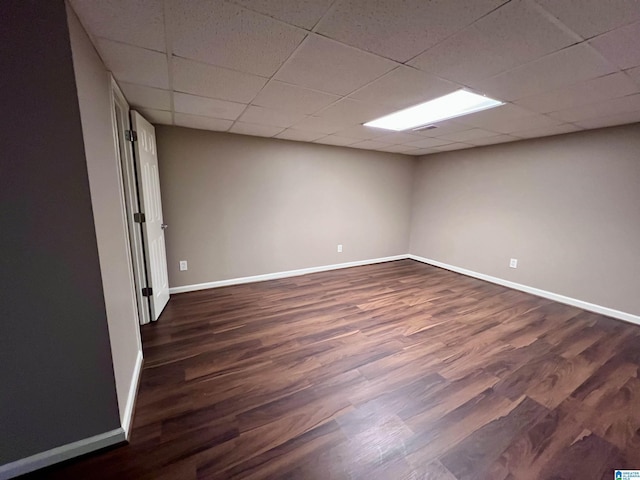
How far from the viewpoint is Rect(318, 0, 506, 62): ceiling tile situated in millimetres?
1059

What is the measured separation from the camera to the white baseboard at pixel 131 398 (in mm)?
1415

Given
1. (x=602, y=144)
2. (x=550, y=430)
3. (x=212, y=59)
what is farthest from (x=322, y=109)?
(x=602, y=144)

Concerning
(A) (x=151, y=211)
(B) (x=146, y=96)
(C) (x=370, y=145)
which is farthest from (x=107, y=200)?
(C) (x=370, y=145)

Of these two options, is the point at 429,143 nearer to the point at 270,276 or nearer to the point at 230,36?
the point at 270,276

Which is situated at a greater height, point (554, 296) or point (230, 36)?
point (230, 36)

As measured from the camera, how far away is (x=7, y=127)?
3.26 feet

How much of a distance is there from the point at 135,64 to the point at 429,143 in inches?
143

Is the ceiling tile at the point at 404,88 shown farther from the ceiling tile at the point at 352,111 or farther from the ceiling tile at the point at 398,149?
the ceiling tile at the point at 398,149

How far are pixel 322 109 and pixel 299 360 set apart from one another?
222 centimetres

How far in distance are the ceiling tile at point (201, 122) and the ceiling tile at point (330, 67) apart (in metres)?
1.38

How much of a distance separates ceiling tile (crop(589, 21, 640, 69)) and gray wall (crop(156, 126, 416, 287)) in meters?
3.21

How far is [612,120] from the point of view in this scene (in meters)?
2.56

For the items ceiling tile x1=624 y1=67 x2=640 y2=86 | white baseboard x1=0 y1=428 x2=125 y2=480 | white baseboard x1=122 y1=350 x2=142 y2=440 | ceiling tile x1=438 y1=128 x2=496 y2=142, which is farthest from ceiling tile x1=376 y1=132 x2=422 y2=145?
white baseboard x1=0 y1=428 x2=125 y2=480

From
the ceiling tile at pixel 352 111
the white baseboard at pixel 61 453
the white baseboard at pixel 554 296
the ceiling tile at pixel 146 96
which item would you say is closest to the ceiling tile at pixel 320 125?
the ceiling tile at pixel 352 111
